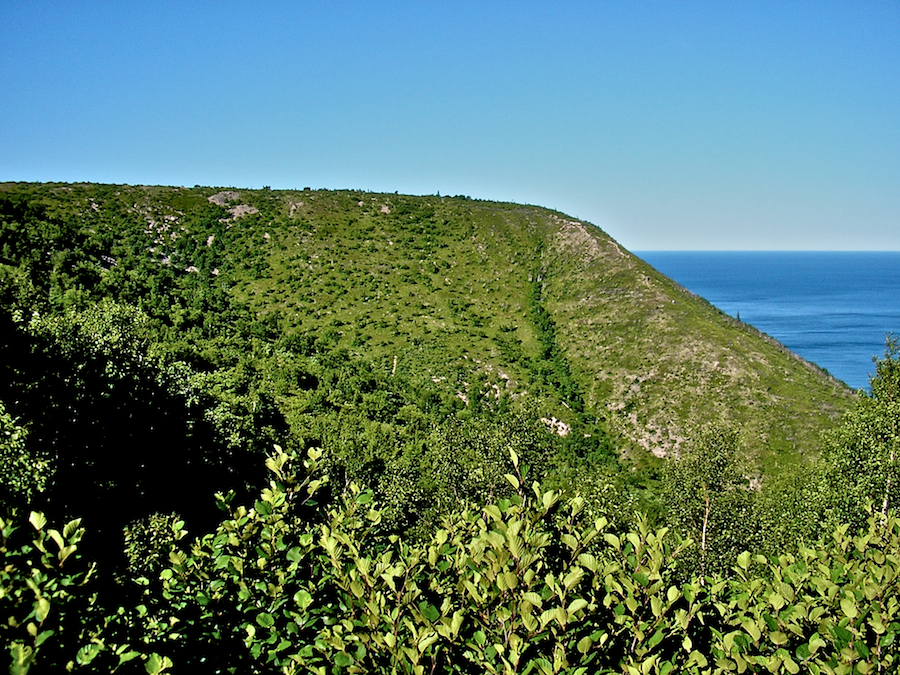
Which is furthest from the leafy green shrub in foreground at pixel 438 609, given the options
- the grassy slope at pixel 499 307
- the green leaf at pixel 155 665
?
the grassy slope at pixel 499 307

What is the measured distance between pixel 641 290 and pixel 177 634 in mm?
72409

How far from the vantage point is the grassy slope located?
53.6 meters

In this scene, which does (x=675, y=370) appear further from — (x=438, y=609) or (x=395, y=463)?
(x=438, y=609)

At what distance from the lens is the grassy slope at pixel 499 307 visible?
53.6 meters

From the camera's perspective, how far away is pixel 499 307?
247ft

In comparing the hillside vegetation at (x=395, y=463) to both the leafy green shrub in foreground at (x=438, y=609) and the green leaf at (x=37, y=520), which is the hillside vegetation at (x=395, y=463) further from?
the green leaf at (x=37, y=520)

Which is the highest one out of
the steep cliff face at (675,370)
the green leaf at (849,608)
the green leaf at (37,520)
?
the green leaf at (37,520)

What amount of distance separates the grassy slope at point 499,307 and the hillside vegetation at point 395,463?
1.44 feet

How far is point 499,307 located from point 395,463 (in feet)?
152

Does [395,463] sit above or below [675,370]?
below

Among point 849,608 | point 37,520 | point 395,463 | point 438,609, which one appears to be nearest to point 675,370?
point 395,463

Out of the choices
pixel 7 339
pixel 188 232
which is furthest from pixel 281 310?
pixel 7 339

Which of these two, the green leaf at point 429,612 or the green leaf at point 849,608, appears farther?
the green leaf at point 849,608

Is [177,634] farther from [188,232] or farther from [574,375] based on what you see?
[188,232]
